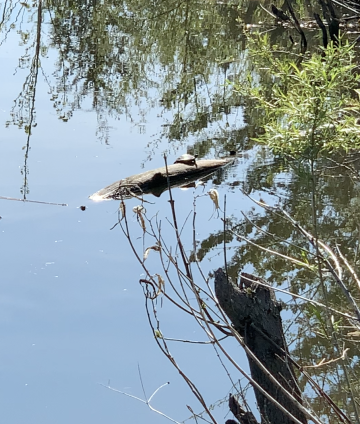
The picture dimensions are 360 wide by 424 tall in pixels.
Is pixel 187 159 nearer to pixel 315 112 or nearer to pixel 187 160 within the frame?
pixel 187 160

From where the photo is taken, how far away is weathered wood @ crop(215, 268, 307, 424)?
2.16 metres

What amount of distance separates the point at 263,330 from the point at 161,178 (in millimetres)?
3983

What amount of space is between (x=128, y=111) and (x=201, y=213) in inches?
111

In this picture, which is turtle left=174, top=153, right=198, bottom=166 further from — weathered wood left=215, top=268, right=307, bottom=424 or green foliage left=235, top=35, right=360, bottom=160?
weathered wood left=215, top=268, right=307, bottom=424

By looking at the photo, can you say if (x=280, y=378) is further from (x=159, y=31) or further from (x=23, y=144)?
(x=159, y=31)

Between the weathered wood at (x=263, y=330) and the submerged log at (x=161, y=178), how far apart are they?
3447mm

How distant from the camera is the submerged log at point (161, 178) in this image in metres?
5.70

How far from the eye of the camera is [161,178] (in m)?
6.06

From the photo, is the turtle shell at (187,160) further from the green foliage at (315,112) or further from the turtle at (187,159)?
the green foliage at (315,112)

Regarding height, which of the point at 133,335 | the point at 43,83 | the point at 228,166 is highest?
the point at 43,83

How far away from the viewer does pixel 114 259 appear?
4637mm

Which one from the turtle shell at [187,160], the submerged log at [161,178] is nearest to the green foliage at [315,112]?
the submerged log at [161,178]

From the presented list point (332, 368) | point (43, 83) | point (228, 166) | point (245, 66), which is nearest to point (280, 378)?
point (332, 368)

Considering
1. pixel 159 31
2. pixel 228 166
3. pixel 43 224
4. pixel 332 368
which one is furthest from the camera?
pixel 159 31
